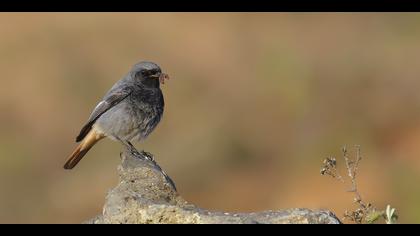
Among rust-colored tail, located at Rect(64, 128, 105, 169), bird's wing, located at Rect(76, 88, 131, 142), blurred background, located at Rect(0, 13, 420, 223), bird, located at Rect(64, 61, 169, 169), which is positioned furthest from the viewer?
blurred background, located at Rect(0, 13, 420, 223)

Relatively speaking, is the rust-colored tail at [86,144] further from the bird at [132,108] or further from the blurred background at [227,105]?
the blurred background at [227,105]

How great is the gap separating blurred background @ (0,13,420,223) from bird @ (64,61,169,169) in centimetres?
531

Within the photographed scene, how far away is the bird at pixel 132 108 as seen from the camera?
32.4 ft

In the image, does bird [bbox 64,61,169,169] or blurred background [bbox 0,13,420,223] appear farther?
blurred background [bbox 0,13,420,223]

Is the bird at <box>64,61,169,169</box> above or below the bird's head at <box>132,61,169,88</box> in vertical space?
below

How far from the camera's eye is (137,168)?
682 centimetres

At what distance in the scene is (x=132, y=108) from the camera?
993 centimetres

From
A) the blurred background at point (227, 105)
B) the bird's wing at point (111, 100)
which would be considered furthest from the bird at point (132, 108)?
the blurred background at point (227, 105)

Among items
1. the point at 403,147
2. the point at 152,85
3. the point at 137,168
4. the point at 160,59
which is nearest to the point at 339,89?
the point at 403,147

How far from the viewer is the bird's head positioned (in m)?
10.1

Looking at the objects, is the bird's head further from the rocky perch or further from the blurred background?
the blurred background

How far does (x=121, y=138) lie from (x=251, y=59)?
13.5 meters

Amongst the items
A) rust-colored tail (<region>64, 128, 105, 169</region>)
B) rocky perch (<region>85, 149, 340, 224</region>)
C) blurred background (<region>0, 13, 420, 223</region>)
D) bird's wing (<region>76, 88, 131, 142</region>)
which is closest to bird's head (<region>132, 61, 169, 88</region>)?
bird's wing (<region>76, 88, 131, 142</region>)

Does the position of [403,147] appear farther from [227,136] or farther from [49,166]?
[49,166]
